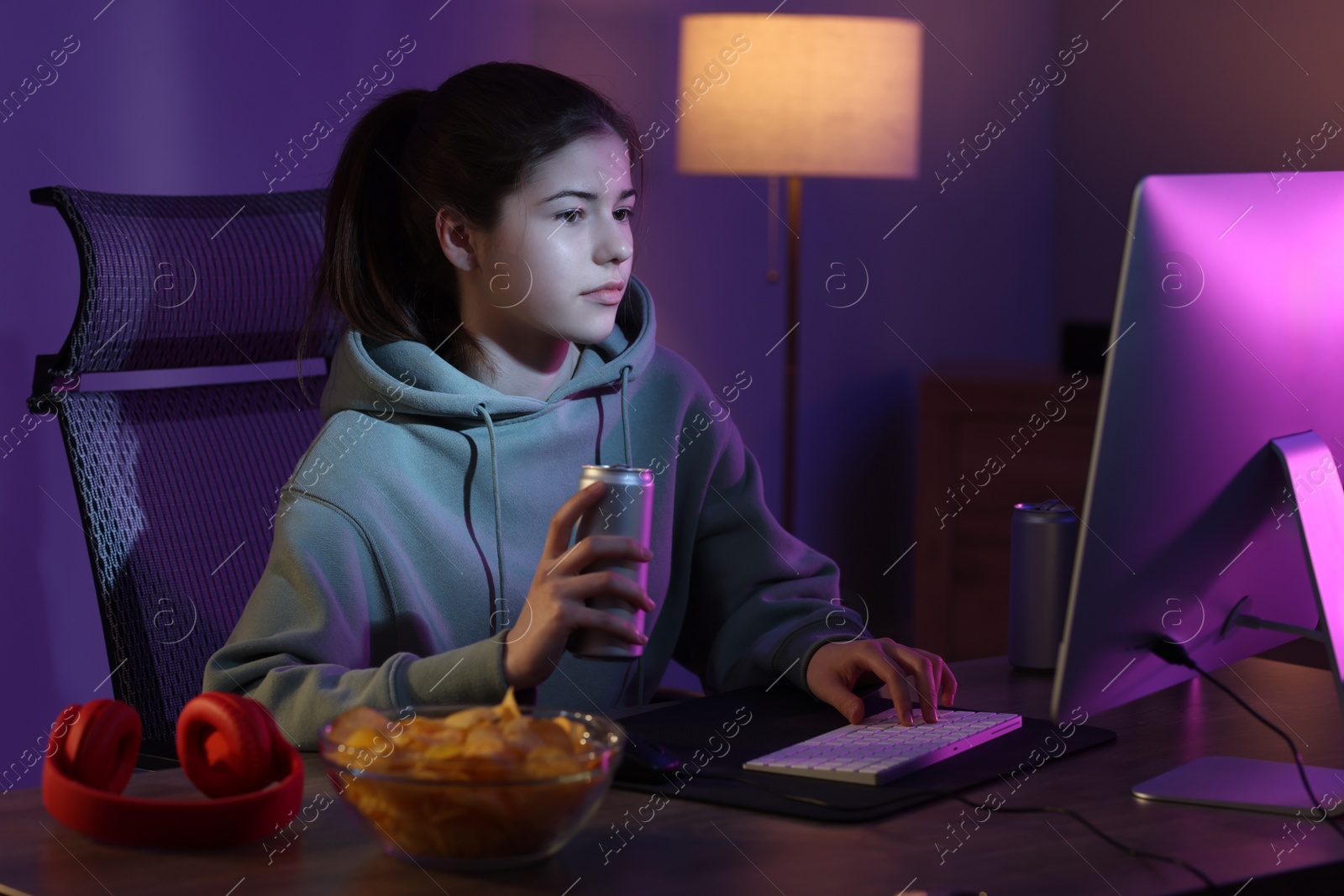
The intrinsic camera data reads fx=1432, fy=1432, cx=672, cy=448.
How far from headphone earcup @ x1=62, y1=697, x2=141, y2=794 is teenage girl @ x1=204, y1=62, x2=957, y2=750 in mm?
192

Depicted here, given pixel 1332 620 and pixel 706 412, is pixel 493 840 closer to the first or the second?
pixel 1332 620

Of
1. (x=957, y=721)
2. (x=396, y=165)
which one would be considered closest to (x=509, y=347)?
(x=396, y=165)

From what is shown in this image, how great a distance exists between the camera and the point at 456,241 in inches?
57.5

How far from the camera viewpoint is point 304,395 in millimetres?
1639

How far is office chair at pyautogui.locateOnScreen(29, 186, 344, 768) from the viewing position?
4.73 feet

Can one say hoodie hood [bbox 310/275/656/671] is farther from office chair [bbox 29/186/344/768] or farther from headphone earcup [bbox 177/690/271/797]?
headphone earcup [bbox 177/690/271/797]

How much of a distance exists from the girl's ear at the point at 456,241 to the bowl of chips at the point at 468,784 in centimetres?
72

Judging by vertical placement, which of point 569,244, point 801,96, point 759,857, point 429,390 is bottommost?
point 759,857

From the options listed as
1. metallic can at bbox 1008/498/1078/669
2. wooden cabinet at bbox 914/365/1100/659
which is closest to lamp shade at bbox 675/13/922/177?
wooden cabinet at bbox 914/365/1100/659

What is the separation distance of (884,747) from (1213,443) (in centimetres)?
33

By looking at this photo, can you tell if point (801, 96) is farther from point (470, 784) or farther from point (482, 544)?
point (470, 784)

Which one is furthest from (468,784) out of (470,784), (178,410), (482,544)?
(178,410)

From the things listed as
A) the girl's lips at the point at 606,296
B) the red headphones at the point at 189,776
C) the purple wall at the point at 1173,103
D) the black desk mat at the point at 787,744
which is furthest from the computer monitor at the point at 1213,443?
the purple wall at the point at 1173,103

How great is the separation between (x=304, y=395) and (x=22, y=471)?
0.66 metres
